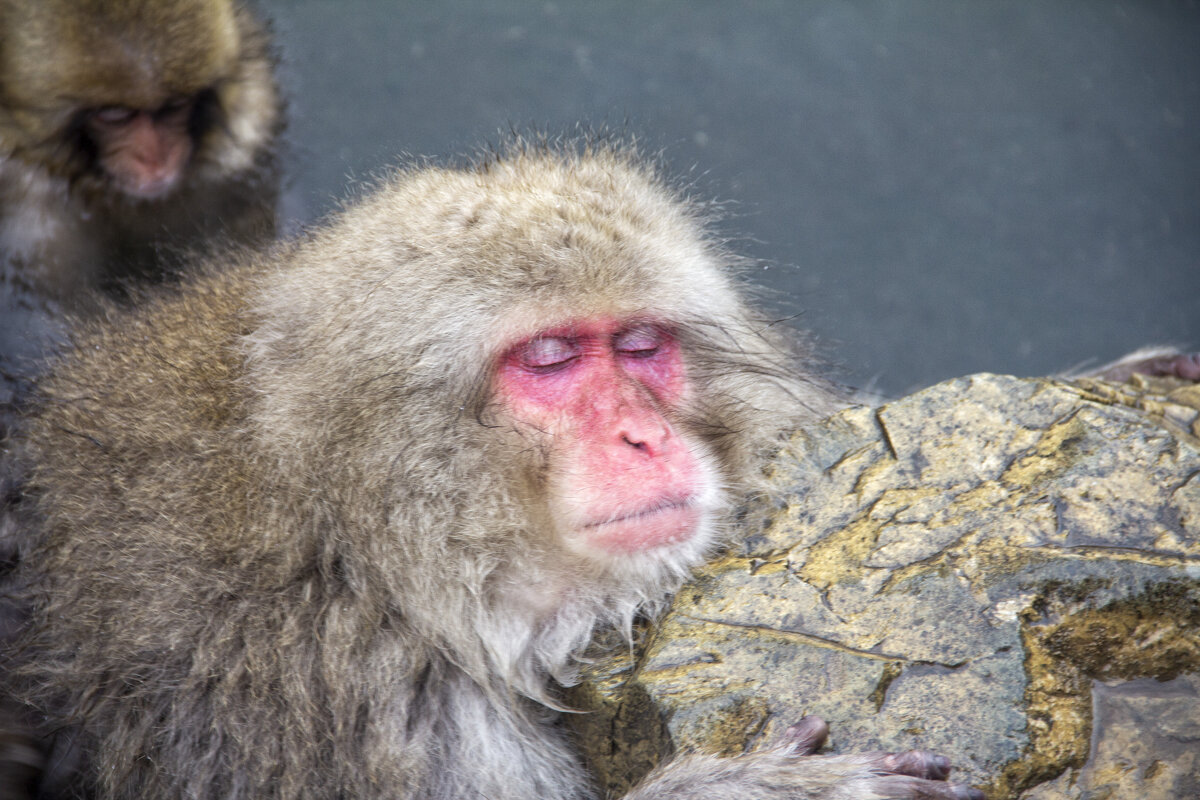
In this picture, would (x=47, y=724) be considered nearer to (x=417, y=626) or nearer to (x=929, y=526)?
(x=417, y=626)

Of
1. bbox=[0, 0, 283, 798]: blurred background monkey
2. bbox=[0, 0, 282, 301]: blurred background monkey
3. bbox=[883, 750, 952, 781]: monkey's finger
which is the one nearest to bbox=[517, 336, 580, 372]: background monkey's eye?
bbox=[883, 750, 952, 781]: monkey's finger

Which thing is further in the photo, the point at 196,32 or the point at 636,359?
the point at 196,32

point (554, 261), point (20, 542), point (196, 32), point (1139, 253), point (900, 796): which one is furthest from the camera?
point (1139, 253)

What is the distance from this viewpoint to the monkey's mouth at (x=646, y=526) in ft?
7.62

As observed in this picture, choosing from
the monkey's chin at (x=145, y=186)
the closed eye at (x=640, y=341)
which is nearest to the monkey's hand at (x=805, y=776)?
the closed eye at (x=640, y=341)

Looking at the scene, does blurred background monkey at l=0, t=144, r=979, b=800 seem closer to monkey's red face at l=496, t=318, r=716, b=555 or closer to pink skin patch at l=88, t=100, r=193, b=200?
monkey's red face at l=496, t=318, r=716, b=555

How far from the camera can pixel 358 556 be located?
2.40 meters

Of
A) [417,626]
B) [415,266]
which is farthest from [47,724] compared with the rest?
[415,266]

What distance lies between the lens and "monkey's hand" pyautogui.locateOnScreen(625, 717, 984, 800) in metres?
2.11

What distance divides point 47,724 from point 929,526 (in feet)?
5.98

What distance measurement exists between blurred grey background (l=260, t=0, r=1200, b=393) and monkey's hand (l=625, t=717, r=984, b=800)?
2.97m

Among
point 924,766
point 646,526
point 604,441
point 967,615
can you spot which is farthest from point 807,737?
point 604,441

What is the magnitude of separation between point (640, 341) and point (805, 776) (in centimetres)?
89

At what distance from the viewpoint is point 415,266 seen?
2465 millimetres
